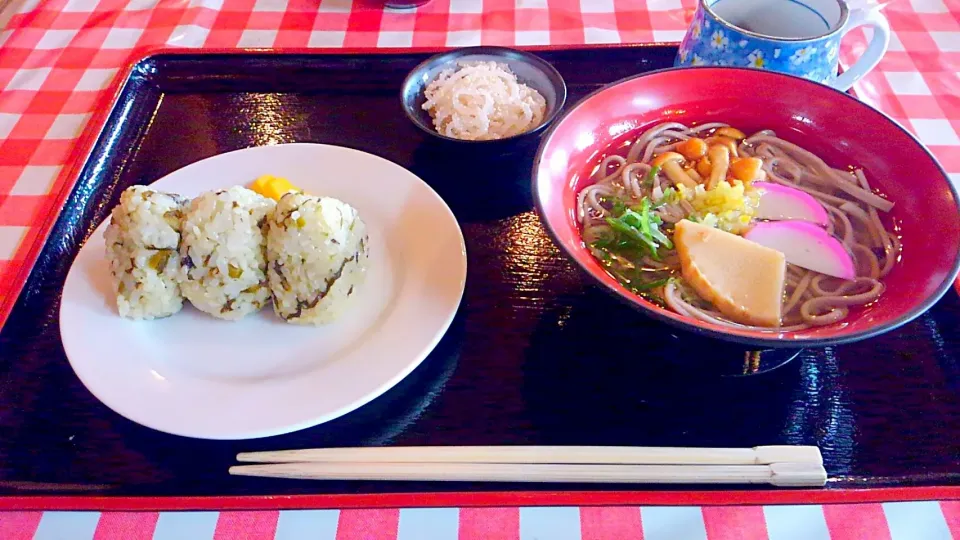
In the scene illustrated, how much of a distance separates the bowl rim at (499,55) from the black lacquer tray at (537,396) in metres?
0.17

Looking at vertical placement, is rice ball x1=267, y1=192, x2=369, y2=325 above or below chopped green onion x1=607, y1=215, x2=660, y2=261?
below

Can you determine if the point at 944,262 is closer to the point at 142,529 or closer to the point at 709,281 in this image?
the point at 709,281

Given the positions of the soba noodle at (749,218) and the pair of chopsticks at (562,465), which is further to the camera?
the soba noodle at (749,218)

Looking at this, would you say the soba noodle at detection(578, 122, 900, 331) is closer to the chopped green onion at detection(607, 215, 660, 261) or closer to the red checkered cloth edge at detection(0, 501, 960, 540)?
the chopped green onion at detection(607, 215, 660, 261)

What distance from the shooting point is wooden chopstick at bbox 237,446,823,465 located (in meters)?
1.03

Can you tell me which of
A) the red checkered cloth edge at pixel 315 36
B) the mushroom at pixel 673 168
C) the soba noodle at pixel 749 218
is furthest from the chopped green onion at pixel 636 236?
the red checkered cloth edge at pixel 315 36

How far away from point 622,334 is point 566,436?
0.26m

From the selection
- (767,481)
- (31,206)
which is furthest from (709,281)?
(31,206)

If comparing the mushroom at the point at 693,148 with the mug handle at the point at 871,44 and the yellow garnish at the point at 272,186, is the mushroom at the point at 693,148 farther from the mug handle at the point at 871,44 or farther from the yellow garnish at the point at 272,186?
the yellow garnish at the point at 272,186

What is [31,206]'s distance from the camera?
5.44ft

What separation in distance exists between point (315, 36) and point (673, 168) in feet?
4.48

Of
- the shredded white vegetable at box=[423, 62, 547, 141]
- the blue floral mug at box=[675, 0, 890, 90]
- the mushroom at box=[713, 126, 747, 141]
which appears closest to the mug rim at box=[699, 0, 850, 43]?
the blue floral mug at box=[675, 0, 890, 90]

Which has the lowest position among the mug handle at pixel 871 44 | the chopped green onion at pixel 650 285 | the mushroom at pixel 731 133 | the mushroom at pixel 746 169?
the chopped green onion at pixel 650 285

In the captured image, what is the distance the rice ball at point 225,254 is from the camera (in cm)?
125
